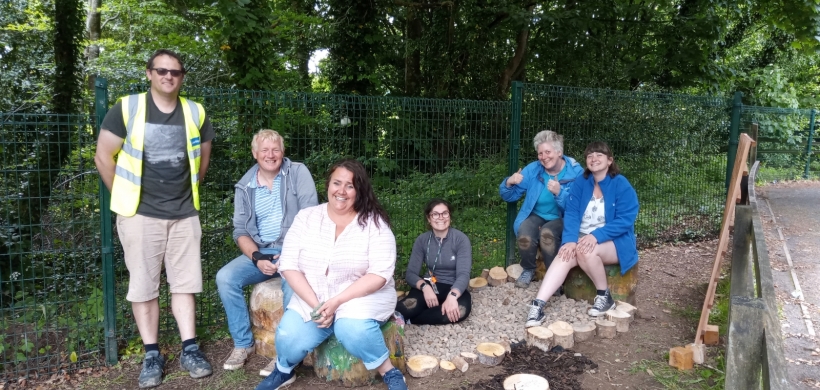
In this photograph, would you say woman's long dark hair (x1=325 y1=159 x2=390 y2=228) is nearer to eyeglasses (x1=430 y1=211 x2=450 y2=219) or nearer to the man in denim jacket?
the man in denim jacket

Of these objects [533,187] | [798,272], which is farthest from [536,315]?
[798,272]

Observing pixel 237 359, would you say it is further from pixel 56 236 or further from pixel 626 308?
pixel 626 308

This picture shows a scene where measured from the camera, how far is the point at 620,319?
4.27 meters

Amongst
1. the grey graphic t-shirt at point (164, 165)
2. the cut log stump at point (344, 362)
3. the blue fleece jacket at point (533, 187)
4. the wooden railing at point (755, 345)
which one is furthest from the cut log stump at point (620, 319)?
the grey graphic t-shirt at point (164, 165)

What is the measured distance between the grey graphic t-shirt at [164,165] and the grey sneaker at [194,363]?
0.94 meters

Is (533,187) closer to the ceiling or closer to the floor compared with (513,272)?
closer to the ceiling

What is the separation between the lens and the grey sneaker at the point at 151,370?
346 cm

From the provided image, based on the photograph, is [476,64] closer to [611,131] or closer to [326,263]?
[611,131]

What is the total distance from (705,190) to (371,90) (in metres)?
5.63

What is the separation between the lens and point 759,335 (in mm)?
2318

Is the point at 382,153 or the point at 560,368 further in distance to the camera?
the point at 382,153

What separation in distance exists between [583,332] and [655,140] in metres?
3.80

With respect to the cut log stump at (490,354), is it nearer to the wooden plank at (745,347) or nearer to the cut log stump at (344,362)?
the cut log stump at (344,362)

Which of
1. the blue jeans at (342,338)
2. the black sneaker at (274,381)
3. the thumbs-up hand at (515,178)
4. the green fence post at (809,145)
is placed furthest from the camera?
the green fence post at (809,145)
